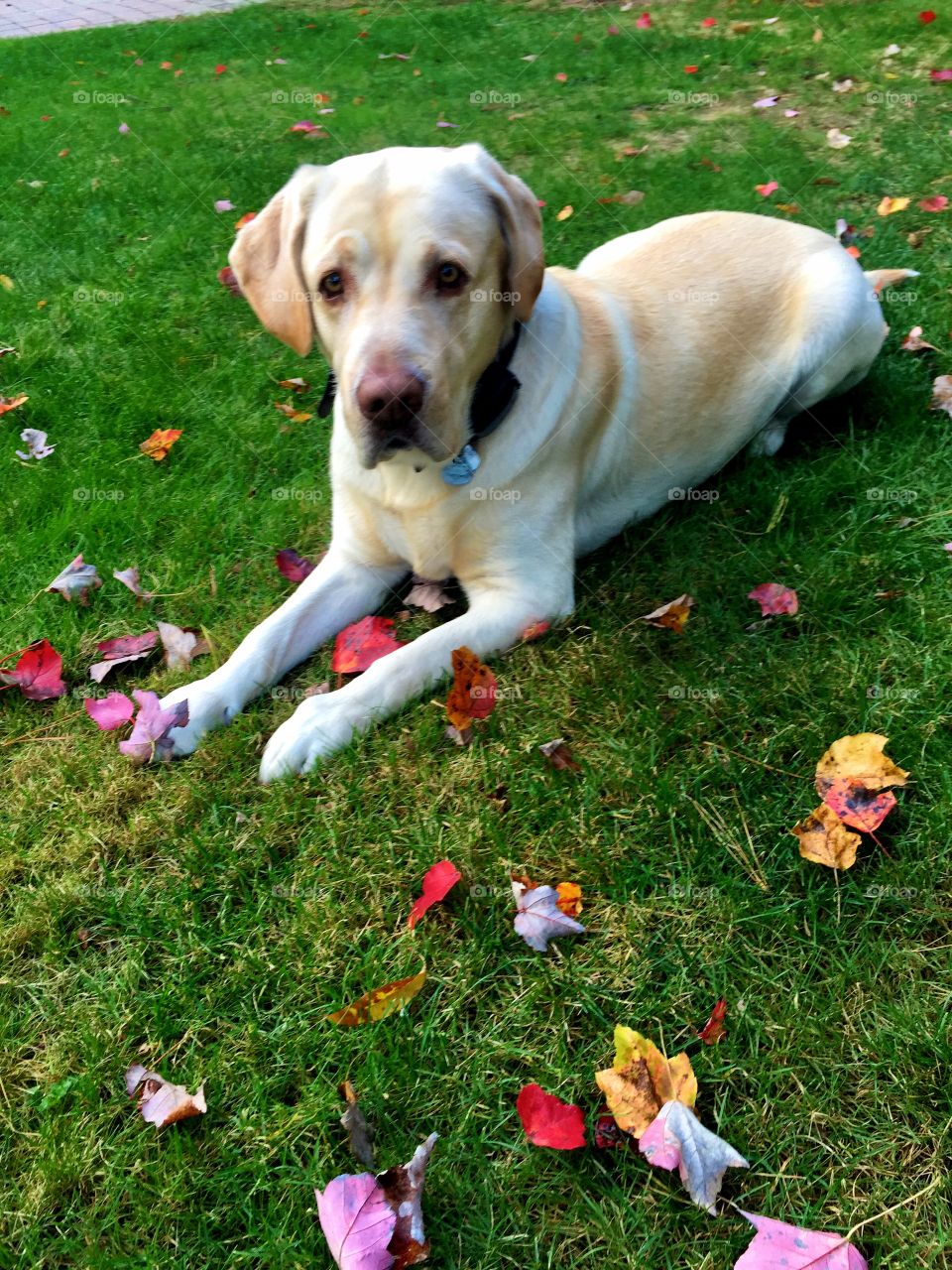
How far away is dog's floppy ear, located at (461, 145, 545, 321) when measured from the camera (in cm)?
253

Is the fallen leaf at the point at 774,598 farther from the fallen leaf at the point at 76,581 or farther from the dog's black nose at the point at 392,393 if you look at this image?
the fallen leaf at the point at 76,581

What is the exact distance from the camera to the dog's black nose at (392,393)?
7.34 feet

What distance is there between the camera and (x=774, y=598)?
9.06 feet

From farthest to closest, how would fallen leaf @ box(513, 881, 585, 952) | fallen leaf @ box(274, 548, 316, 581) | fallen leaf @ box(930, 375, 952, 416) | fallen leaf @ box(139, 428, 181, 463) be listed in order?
1. fallen leaf @ box(139, 428, 181, 463)
2. fallen leaf @ box(930, 375, 952, 416)
3. fallen leaf @ box(274, 548, 316, 581)
4. fallen leaf @ box(513, 881, 585, 952)

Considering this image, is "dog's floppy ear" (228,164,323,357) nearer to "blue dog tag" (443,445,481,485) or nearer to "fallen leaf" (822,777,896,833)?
"blue dog tag" (443,445,481,485)

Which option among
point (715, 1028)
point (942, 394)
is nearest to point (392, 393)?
point (715, 1028)

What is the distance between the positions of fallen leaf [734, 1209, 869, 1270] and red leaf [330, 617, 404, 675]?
1720 millimetres

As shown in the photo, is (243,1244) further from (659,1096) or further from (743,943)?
(743,943)

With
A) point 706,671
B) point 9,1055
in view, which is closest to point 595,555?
point 706,671

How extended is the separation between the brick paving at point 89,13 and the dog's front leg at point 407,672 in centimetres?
1264

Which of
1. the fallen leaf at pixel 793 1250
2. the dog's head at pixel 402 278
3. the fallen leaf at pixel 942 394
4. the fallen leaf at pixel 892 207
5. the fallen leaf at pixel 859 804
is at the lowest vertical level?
the fallen leaf at pixel 793 1250

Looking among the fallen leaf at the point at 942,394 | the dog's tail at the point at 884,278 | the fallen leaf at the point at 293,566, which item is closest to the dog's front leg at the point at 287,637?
the fallen leaf at the point at 293,566

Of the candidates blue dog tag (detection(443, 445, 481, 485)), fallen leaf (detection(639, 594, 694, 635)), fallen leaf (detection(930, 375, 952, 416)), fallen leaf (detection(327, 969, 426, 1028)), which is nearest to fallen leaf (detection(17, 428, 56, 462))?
blue dog tag (detection(443, 445, 481, 485))

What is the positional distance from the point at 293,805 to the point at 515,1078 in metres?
0.86
